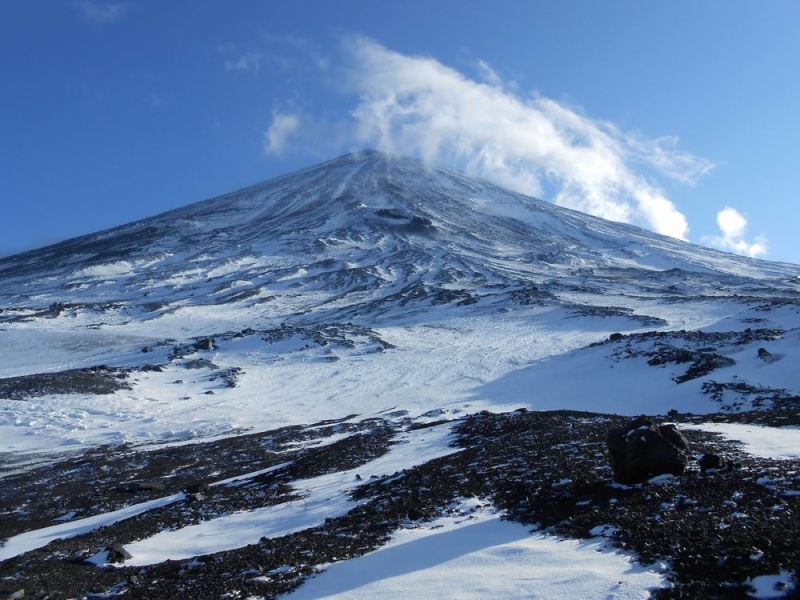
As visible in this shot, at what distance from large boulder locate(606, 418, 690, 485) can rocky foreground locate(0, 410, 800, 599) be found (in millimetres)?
230

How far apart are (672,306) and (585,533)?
62.8 metres

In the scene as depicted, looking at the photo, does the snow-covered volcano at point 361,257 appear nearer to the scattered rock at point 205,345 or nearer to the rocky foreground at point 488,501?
the scattered rock at point 205,345

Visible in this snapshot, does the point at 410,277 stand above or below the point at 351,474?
above

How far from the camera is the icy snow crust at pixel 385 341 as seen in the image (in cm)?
1165

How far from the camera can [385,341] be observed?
5125cm

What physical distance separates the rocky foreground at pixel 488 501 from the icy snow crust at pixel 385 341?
2.16ft

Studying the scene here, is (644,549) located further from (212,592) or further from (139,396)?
(139,396)

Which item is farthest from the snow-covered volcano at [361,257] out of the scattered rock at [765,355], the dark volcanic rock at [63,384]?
the scattered rock at [765,355]

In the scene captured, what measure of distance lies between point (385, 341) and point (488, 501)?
40917 millimetres

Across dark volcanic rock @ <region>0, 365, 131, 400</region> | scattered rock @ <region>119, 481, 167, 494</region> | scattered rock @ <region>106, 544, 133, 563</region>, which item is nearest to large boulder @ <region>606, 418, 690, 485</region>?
scattered rock @ <region>106, 544, 133, 563</region>

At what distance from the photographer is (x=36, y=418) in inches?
1143

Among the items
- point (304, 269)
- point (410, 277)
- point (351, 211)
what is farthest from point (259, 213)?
point (410, 277)

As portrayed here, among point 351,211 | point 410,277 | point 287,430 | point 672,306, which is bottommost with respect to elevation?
point 287,430

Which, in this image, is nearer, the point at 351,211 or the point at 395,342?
the point at 395,342
